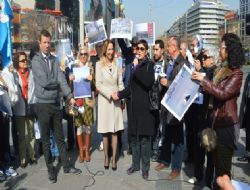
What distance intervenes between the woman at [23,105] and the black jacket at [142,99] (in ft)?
5.77

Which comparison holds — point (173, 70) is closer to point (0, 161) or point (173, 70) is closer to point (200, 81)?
point (200, 81)

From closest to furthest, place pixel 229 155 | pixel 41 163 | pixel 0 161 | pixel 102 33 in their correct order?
pixel 229 155 → pixel 0 161 → pixel 41 163 → pixel 102 33

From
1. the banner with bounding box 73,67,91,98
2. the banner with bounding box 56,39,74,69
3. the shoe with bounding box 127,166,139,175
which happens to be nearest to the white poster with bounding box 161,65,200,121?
the shoe with bounding box 127,166,139,175

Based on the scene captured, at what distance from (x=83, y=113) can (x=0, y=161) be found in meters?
1.61

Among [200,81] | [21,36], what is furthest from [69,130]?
[21,36]

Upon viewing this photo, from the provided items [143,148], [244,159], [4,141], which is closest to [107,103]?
[143,148]

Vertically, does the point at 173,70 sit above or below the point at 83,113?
above

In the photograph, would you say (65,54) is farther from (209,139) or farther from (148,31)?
(209,139)

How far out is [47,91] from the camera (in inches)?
239

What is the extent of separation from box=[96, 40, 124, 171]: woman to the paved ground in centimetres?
39

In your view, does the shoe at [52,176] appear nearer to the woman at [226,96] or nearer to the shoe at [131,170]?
the shoe at [131,170]

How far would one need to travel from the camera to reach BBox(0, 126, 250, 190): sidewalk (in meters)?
5.91

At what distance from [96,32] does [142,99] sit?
7.10ft

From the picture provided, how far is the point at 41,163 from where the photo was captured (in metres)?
7.16
